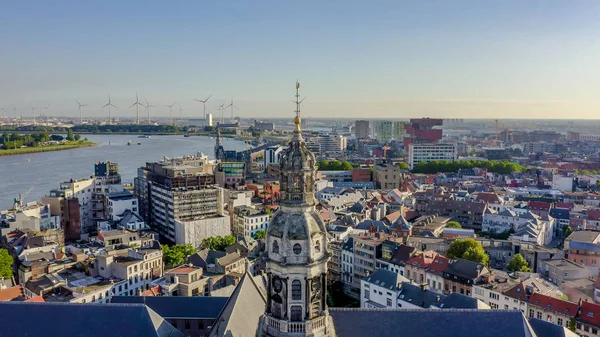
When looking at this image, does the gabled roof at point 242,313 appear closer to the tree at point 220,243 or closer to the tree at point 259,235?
the tree at point 220,243

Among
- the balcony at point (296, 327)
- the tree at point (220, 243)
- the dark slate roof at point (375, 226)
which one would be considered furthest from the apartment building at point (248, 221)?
the balcony at point (296, 327)

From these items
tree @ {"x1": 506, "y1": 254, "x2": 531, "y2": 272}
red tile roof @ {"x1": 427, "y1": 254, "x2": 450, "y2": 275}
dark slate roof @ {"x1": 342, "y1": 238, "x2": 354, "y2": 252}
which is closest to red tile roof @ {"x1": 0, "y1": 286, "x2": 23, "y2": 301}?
dark slate roof @ {"x1": 342, "y1": 238, "x2": 354, "y2": 252}

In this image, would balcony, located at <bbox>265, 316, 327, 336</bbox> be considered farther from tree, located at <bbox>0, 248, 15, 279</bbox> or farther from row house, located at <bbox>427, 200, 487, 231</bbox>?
row house, located at <bbox>427, 200, 487, 231</bbox>

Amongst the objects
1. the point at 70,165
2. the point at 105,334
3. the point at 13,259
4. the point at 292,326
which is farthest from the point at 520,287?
the point at 70,165

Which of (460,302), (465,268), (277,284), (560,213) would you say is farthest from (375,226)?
(277,284)

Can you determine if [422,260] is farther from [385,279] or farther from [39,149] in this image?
[39,149]

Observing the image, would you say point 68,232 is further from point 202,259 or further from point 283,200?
point 283,200
